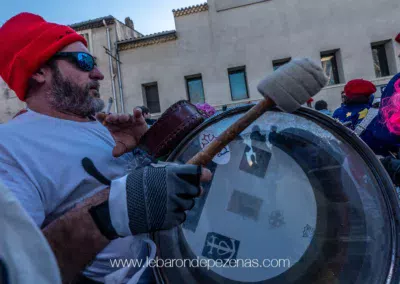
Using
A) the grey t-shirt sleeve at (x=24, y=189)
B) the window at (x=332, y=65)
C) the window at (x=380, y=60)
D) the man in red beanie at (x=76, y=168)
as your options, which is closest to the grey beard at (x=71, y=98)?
the man in red beanie at (x=76, y=168)

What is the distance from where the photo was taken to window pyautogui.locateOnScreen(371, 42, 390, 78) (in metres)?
10.9

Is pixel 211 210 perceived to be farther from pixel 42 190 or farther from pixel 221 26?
pixel 221 26

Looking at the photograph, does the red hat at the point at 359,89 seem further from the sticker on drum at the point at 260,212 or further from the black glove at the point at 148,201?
the black glove at the point at 148,201

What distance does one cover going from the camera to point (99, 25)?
12.4 m

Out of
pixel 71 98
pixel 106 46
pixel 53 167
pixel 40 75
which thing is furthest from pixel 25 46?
pixel 106 46

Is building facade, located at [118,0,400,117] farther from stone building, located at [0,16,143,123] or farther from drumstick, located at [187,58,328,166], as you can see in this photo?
drumstick, located at [187,58,328,166]

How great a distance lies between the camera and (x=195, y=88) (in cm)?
1188

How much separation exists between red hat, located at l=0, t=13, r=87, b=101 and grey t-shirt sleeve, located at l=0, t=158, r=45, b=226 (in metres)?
0.51

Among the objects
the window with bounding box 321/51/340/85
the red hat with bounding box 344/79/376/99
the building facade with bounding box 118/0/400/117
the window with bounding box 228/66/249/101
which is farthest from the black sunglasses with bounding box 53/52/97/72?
the window with bounding box 321/51/340/85

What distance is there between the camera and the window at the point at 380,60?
10.9 metres

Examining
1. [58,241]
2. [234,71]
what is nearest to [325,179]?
[58,241]

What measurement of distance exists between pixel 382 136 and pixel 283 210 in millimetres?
1168

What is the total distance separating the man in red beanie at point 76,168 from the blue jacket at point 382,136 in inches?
57.4

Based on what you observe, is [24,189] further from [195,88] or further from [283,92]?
[195,88]
